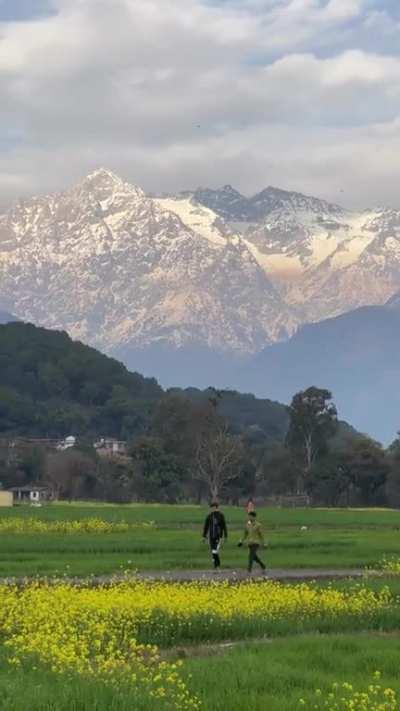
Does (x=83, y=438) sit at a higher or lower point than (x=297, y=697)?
higher

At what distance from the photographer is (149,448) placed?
133625mm

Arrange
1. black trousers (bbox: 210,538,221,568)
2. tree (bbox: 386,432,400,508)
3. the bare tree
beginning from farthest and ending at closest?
the bare tree
tree (bbox: 386,432,400,508)
black trousers (bbox: 210,538,221,568)

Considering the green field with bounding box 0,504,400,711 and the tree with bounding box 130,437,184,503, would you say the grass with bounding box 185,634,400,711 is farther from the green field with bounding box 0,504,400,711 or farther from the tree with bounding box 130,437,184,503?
the tree with bounding box 130,437,184,503

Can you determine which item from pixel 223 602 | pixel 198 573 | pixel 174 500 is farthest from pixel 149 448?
pixel 223 602

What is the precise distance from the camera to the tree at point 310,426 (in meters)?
146

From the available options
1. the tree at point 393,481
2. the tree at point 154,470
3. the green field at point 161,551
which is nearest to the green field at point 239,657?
the green field at point 161,551

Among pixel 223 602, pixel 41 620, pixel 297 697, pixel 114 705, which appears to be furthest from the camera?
pixel 223 602

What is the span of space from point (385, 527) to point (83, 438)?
125204 millimetres

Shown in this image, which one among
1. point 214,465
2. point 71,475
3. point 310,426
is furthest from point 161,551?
point 71,475

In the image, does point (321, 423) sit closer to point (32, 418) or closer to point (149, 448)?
point (149, 448)

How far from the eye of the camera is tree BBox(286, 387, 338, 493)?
481 ft

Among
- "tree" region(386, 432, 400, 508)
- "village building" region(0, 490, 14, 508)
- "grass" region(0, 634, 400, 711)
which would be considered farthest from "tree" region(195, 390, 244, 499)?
"grass" region(0, 634, 400, 711)

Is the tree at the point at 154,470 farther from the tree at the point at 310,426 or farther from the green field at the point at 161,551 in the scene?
the green field at the point at 161,551

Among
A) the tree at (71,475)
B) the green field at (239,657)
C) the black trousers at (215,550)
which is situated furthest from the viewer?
the tree at (71,475)
